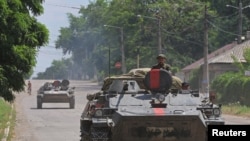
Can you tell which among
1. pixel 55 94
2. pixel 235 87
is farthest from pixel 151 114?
pixel 235 87

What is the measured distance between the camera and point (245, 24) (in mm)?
83000

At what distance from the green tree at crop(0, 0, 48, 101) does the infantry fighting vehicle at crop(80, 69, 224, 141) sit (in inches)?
175

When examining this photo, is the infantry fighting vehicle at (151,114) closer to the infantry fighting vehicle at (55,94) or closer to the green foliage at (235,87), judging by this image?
the infantry fighting vehicle at (55,94)

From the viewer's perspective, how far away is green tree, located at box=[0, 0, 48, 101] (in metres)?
20.2

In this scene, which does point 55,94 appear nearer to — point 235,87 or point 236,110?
point 236,110

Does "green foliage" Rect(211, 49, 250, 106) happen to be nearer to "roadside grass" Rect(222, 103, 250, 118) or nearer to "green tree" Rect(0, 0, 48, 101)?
"roadside grass" Rect(222, 103, 250, 118)

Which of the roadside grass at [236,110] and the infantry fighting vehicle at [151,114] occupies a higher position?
the infantry fighting vehicle at [151,114]

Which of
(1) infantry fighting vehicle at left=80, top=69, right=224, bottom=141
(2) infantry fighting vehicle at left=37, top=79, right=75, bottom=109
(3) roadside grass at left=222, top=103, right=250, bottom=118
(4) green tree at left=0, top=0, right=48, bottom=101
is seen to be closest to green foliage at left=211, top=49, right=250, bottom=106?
(3) roadside grass at left=222, top=103, right=250, bottom=118

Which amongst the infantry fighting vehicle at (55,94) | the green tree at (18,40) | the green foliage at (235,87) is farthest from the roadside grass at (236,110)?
the green tree at (18,40)

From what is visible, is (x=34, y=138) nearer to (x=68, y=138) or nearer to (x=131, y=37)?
(x=68, y=138)

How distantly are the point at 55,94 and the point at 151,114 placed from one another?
1277 inches

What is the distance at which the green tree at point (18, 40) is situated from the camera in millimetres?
20234

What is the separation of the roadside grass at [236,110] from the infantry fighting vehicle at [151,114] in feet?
80.9

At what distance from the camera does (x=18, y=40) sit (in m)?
20.7
